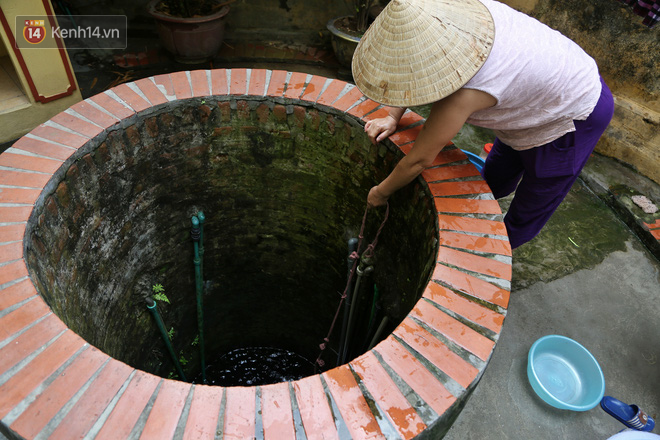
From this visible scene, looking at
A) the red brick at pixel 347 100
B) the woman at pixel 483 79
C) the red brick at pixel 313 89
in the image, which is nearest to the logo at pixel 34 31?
the red brick at pixel 313 89

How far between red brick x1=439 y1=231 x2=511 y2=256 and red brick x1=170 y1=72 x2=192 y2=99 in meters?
1.54

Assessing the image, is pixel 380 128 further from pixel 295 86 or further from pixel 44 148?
pixel 44 148

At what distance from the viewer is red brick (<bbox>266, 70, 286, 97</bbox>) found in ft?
7.81

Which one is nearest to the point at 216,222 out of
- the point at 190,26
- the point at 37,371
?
the point at 37,371

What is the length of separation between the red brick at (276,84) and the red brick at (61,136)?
97cm

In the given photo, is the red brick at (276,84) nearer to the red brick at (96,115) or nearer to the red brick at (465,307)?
the red brick at (96,115)

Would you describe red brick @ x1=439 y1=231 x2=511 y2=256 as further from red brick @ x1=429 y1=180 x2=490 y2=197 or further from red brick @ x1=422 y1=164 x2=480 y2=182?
red brick @ x1=422 y1=164 x2=480 y2=182

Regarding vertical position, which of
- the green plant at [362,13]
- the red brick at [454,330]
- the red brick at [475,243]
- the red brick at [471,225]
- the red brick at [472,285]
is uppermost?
the green plant at [362,13]

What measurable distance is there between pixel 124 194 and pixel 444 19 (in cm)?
186

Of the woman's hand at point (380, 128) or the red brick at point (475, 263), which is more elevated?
A: the woman's hand at point (380, 128)

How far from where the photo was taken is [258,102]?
2402mm

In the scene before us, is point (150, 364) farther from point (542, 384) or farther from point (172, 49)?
point (172, 49)

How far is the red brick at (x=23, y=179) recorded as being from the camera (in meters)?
1.76

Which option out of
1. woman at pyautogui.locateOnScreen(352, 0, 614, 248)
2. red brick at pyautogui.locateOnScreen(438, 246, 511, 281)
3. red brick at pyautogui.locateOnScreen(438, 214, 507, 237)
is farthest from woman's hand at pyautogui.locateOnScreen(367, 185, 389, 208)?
red brick at pyautogui.locateOnScreen(438, 246, 511, 281)
